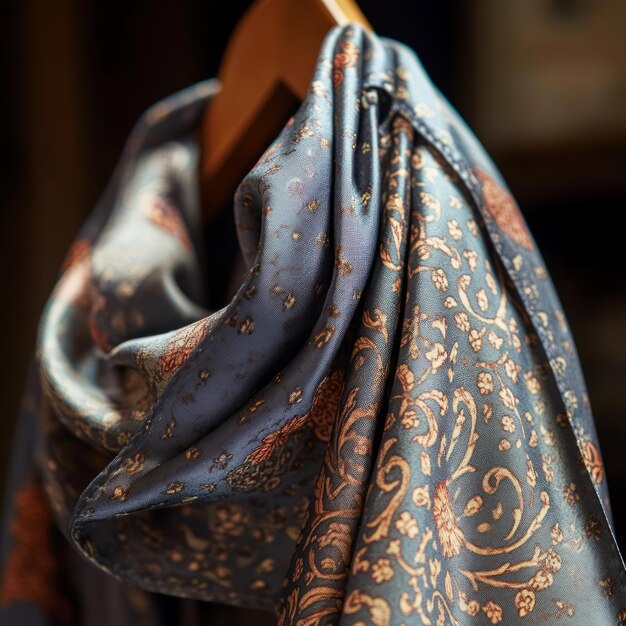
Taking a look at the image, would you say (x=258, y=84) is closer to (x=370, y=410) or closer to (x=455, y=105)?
(x=370, y=410)

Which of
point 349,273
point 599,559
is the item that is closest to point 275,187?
point 349,273

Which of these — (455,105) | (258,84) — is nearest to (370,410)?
(258,84)

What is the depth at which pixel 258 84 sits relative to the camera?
51 cm

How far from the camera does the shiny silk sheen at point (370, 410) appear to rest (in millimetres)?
315

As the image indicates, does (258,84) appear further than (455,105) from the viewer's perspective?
No

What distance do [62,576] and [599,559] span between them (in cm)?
40

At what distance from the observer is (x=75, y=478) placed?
1.53ft

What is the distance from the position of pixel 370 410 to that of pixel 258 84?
0.27 metres

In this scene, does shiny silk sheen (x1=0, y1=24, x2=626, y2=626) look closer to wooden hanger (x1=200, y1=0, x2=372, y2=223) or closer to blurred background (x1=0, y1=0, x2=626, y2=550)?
wooden hanger (x1=200, y1=0, x2=372, y2=223)

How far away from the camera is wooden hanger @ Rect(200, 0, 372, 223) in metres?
0.45

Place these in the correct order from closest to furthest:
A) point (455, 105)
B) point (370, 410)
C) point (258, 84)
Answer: point (370, 410) → point (258, 84) → point (455, 105)

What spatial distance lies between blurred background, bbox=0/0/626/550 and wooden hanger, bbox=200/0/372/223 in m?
0.52

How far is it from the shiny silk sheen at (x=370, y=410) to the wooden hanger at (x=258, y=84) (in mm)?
46

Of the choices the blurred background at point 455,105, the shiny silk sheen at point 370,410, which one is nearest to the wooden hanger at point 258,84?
the shiny silk sheen at point 370,410
